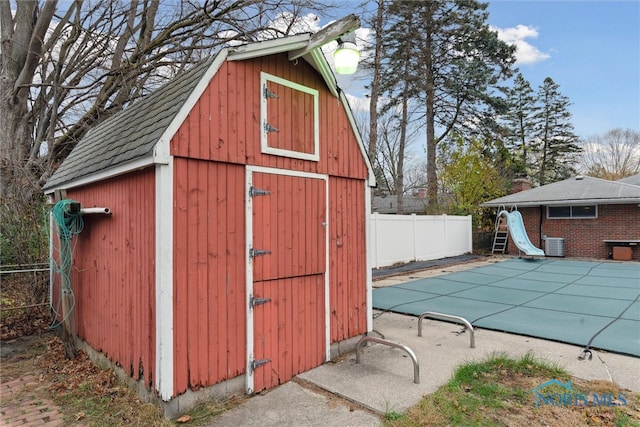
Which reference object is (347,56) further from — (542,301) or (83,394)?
(542,301)

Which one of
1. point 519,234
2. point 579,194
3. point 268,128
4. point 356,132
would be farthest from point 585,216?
point 268,128

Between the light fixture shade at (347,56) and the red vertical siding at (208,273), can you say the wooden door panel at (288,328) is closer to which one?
the red vertical siding at (208,273)

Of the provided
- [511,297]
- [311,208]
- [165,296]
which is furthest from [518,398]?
[511,297]

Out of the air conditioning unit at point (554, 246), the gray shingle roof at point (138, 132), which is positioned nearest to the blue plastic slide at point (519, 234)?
the air conditioning unit at point (554, 246)

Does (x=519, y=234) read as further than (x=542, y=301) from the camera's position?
Yes

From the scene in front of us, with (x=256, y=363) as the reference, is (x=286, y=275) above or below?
above

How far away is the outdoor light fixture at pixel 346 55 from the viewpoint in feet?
11.1

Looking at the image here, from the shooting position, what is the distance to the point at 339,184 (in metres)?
4.48

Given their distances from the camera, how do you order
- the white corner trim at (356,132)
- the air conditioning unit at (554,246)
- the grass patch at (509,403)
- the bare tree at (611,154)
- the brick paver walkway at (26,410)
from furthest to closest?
1. the bare tree at (611,154)
2. the air conditioning unit at (554,246)
3. the white corner trim at (356,132)
4. the brick paver walkway at (26,410)
5. the grass patch at (509,403)

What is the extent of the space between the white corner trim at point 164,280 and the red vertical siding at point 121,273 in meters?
0.14

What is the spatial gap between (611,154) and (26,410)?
40080 millimetres

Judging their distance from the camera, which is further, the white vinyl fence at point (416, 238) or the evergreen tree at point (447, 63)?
Result: the evergreen tree at point (447, 63)

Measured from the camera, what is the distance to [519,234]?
1504 centimetres

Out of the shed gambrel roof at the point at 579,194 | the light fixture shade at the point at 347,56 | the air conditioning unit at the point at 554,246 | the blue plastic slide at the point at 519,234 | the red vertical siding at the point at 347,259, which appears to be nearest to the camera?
the light fixture shade at the point at 347,56
